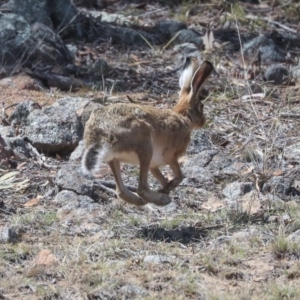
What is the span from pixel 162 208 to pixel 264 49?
5.25 metres

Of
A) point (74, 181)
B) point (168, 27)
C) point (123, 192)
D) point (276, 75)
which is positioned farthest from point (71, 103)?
point (168, 27)

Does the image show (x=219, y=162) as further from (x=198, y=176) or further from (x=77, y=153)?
(x=77, y=153)

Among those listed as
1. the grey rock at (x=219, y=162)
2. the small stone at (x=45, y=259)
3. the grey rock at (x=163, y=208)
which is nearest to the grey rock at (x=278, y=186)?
the grey rock at (x=219, y=162)

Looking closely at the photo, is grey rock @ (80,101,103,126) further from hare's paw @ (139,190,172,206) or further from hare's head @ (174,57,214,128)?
hare's paw @ (139,190,172,206)

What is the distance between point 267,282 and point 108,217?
163cm

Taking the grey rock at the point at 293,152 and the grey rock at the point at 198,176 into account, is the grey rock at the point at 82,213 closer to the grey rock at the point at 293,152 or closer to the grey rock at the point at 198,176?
the grey rock at the point at 198,176

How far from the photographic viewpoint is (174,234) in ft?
23.0

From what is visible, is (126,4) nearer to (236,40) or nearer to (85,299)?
(236,40)

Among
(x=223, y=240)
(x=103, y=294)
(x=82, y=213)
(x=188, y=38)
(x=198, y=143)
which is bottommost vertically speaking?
→ (x=188, y=38)

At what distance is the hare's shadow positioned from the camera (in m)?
6.90

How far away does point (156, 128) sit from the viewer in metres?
7.35

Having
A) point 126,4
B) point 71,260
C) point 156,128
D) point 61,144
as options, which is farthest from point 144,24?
point 71,260

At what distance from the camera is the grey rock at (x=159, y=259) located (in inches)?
251

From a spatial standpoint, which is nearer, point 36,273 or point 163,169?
point 36,273
